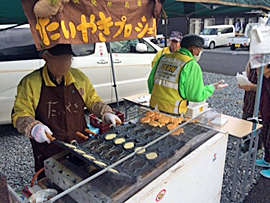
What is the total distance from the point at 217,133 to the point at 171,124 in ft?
1.31

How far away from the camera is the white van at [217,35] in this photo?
17.2 meters

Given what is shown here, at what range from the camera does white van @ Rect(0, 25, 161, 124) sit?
3754 millimetres

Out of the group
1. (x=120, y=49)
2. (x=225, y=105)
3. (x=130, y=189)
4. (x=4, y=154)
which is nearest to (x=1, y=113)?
(x=4, y=154)

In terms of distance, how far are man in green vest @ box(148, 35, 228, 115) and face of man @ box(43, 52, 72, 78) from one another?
1.12 meters

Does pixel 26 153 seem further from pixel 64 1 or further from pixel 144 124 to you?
pixel 64 1

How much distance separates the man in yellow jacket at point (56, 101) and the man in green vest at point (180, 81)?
86 centimetres

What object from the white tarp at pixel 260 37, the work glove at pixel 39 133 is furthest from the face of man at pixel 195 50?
the work glove at pixel 39 133

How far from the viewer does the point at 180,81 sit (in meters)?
2.43

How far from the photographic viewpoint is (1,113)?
12.6 ft

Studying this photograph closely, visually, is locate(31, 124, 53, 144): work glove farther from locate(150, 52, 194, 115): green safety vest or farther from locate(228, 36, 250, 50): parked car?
locate(228, 36, 250, 50): parked car

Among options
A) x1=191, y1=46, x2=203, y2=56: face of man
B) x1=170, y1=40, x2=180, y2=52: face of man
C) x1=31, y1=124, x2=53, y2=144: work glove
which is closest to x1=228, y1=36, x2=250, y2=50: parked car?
x1=170, y1=40, x2=180, y2=52: face of man

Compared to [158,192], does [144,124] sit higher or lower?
higher

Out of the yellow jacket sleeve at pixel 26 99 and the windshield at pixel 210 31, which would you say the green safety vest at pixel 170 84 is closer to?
the yellow jacket sleeve at pixel 26 99

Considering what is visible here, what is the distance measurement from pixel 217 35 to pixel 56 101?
17.5 meters
